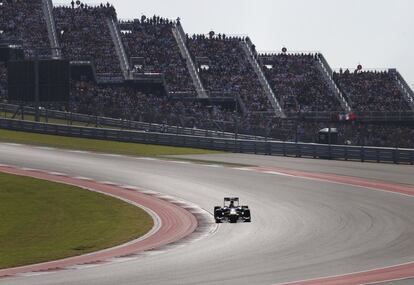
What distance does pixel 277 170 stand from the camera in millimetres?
40719

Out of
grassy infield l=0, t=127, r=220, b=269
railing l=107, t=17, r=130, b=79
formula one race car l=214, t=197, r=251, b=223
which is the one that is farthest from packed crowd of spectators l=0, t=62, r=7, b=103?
formula one race car l=214, t=197, r=251, b=223

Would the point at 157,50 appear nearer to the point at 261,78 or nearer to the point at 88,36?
the point at 88,36

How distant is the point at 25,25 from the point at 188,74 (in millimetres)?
12444

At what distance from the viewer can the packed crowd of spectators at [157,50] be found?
234 ft

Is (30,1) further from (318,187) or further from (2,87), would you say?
(318,187)

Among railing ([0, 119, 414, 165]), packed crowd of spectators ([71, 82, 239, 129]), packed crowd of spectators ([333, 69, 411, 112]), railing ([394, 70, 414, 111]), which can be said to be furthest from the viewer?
railing ([394, 70, 414, 111])

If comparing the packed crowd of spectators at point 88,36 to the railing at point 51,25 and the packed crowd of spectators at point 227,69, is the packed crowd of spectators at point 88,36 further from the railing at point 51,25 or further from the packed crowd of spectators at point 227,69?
the packed crowd of spectators at point 227,69

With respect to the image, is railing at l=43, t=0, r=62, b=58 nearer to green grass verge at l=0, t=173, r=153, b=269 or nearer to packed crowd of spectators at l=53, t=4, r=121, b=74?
packed crowd of spectators at l=53, t=4, r=121, b=74

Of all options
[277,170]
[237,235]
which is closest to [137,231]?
[237,235]

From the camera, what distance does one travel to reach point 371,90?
7269 cm

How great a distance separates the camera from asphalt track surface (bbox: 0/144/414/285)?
61.2 feet

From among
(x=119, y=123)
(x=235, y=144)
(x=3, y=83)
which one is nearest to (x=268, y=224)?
(x=235, y=144)

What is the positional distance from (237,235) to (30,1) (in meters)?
54.9

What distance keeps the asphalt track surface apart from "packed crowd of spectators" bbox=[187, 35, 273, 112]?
24837 millimetres
